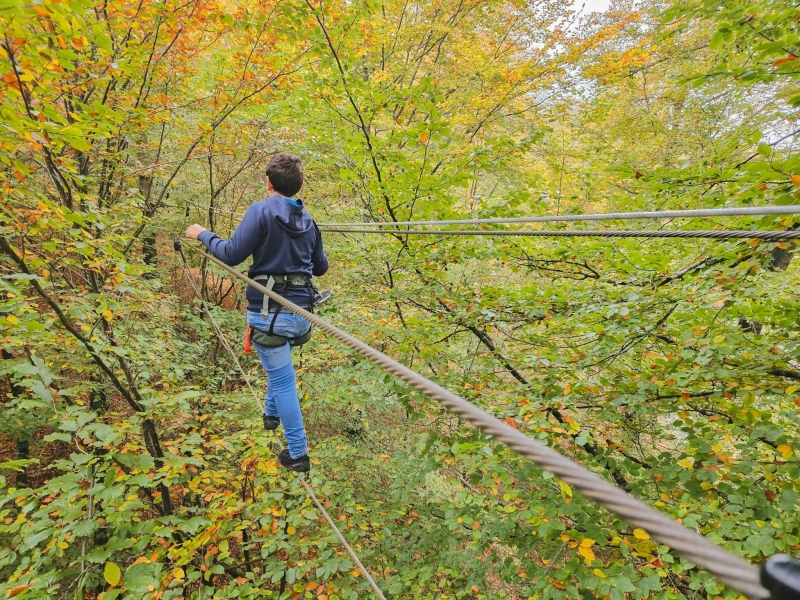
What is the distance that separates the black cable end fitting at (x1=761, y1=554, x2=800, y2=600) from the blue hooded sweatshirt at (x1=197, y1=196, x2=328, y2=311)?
227 centimetres

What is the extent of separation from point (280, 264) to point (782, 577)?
2.29 meters

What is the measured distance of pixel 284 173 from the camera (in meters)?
2.26

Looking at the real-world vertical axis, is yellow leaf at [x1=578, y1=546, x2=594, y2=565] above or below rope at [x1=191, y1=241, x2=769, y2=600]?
below

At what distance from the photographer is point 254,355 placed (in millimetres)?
6980

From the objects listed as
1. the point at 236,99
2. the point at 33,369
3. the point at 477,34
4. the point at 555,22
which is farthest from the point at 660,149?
the point at 33,369

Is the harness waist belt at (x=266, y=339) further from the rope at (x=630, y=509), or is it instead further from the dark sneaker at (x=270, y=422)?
the rope at (x=630, y=509)

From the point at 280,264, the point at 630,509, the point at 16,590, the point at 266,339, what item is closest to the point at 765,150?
the point at 630,509

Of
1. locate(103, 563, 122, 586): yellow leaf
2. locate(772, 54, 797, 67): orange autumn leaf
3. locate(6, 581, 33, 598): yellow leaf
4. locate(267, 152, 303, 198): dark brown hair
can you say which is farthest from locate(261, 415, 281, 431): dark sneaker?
locate(772, 54, 797, 67): orange autumn leaf

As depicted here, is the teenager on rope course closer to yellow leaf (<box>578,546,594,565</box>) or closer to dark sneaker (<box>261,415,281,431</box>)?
dark sneaker (<box>261,415,281,431</box>)

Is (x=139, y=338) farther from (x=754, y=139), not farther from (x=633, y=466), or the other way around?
(x=754, y=139)

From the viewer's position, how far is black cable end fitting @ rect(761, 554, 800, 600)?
1.13 ft

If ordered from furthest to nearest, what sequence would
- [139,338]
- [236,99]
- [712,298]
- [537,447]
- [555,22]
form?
[555,22] → [236,99] → [139,338] → [712,298] → [537,447]

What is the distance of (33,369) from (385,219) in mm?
2855

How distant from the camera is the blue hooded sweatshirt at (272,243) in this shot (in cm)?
222
